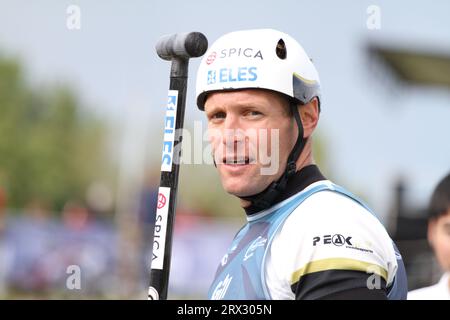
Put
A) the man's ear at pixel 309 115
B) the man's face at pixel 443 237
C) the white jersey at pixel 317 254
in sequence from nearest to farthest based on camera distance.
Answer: the white jersey at pixel 317 254 < the man's ear at pixel 309 115 < the man's face at pixel 443 237

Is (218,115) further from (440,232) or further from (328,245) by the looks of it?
(440,232)

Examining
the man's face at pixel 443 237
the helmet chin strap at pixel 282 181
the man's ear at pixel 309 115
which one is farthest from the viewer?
the man's face at pixel 443 237

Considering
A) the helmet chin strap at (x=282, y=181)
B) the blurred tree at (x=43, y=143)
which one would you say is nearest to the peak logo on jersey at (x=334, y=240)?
the helmet chin strap at (x=282, y=181)

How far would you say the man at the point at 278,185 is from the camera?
3.49 metres

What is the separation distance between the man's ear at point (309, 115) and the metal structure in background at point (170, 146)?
55 centimetres

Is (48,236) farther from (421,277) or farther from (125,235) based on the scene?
(421,277)

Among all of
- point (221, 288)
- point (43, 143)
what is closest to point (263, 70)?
point (221, 288)

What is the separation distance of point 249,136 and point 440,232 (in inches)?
110

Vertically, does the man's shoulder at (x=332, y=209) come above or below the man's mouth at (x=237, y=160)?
below

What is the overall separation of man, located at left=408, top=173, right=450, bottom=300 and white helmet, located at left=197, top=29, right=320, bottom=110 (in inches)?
94.9

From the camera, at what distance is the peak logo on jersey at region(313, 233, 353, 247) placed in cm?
347

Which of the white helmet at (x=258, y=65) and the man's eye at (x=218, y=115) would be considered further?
the man's eye at (x=218, y=115)

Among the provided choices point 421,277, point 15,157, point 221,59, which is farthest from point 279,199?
point 15,157

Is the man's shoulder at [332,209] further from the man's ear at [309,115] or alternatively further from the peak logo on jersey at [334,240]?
the man's ear at [309,115]
